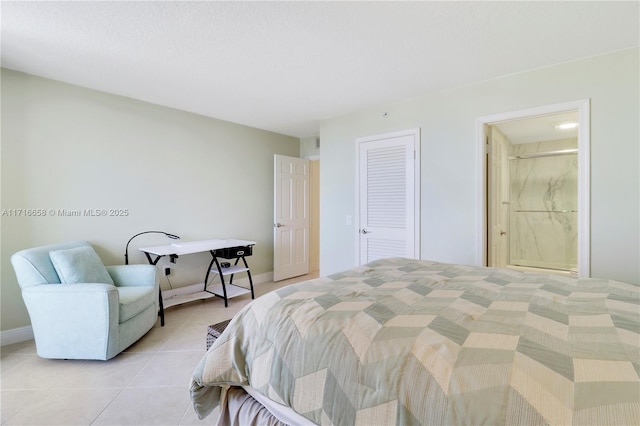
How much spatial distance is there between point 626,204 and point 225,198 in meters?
4.28

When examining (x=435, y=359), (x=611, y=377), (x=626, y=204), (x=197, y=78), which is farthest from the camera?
(x=197, y=78)

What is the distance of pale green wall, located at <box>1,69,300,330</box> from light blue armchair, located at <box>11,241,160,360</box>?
1.80 ft

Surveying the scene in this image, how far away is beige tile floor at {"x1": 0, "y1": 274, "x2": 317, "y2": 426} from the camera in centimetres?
181

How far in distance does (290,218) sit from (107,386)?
3.29 meters

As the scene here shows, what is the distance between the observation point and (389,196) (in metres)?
3.68

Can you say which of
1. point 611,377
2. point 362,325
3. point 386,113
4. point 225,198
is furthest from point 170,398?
point 386,113

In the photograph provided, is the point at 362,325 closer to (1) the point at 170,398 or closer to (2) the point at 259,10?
(1) the point at 170,398

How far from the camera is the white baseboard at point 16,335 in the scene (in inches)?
107

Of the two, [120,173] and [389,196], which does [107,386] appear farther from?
[389,196]

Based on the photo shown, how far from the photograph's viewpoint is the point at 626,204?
2.37m

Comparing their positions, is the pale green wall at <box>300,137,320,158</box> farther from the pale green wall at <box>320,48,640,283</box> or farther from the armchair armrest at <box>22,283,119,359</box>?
the armchair armrest at <box>22,283,119,359</box>

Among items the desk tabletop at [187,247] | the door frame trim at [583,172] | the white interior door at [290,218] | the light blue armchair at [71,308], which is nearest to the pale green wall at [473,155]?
the door frame trim at [583,172]

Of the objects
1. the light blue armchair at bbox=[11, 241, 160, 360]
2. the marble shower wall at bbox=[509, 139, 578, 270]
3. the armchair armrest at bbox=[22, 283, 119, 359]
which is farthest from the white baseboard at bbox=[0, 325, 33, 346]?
the marble shower wall at bbox=[509, 139, 578, 270]

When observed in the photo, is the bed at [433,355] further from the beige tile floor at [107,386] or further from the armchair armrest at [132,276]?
the armchair armrest at [132,276]
